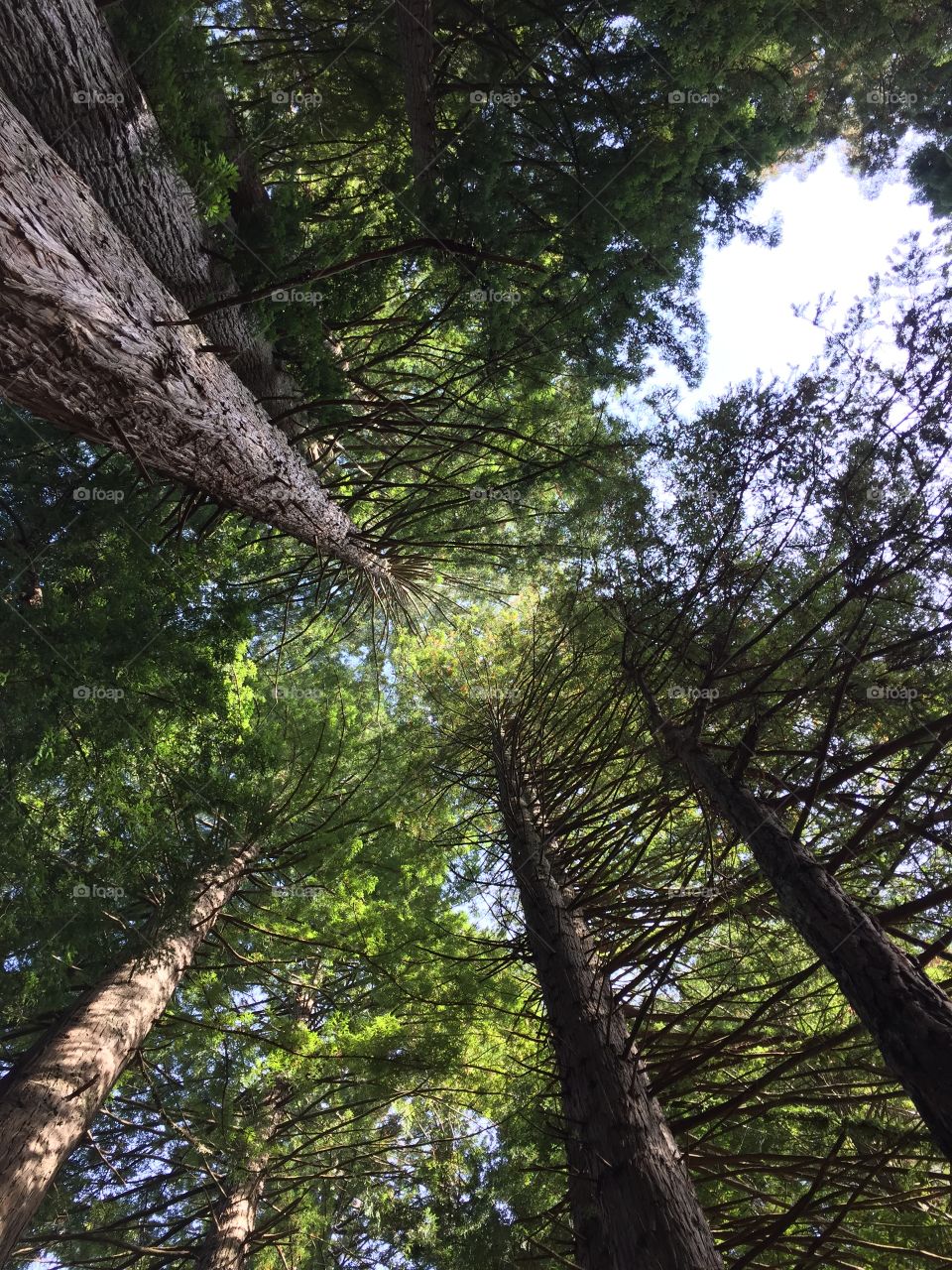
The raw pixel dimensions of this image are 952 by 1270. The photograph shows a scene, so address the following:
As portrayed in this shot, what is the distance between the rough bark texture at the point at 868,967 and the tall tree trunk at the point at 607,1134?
3.32 ft

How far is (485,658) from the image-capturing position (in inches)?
298

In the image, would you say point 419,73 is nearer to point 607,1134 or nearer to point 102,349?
point 102,349

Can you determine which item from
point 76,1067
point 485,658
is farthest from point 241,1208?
point 485,658

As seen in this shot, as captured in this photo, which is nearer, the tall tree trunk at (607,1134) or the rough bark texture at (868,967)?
the rough bark texture at (868,967)

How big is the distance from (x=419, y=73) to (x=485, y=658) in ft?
16.6

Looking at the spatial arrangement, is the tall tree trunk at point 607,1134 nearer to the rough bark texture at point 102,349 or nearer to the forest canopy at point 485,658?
the forest canopy at point 485,658

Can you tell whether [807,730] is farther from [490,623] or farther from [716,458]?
[490,623]

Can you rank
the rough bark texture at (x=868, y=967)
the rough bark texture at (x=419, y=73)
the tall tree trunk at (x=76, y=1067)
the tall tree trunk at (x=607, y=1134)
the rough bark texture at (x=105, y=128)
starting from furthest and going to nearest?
the rough bark texture at (x=419, y=73) → the tall tree trunk at (x=76, y=1067) → the rough bark texture at (x=105, y=128) → the tall tree trunk at (x=607, y=1134) → the rough bark texture at (x=868, y=967)

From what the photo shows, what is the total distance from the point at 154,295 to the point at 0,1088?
4647 mm

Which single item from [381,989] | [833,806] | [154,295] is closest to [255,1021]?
[381,989]

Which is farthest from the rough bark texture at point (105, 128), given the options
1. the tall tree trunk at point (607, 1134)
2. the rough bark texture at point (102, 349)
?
the tall tree trunk at point (607, 1134)

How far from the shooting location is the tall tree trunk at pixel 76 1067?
3584mm

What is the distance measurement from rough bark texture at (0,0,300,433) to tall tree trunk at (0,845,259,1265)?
422cm

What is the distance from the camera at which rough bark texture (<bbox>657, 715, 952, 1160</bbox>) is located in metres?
2.07
